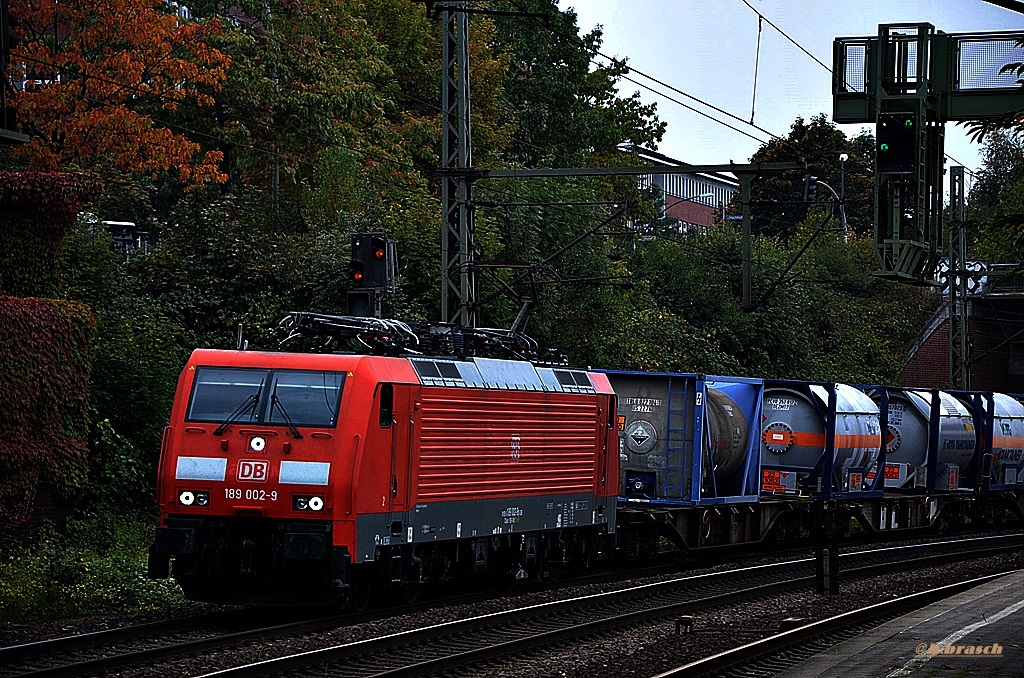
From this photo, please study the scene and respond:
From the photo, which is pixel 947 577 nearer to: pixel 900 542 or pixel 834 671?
pixel 900 542

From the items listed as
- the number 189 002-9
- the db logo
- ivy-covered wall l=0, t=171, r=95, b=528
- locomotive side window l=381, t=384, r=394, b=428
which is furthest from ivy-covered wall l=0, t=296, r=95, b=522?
locomotive side window l=381, t=384, r=394, b=428

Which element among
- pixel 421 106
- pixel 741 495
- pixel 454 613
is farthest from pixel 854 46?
pixel 421 106

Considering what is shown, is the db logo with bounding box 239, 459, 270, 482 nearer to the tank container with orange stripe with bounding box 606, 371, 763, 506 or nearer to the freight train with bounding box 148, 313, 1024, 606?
the freight train with bounding box 148, 313, 1024, 606

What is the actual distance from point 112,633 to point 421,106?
37692 mm

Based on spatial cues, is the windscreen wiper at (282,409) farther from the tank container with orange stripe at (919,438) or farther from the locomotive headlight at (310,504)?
the tank container with orange stripe at (919,438)

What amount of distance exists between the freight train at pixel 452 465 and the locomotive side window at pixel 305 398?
0.02 m

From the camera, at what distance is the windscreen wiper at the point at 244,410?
1702cm

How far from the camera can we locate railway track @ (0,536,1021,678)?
45.5 feet

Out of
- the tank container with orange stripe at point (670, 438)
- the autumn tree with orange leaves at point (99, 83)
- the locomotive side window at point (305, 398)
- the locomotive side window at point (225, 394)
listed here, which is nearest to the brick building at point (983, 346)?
the tank container with orange stripe at point (670, 438)

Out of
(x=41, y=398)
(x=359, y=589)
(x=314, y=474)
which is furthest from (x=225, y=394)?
(x=41, y=398)

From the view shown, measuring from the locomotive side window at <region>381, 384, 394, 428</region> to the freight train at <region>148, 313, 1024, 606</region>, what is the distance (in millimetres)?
29

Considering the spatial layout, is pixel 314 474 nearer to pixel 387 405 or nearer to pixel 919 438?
pixel 387 405

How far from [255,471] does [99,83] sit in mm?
15897

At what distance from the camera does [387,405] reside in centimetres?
1734
